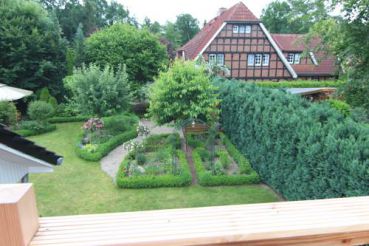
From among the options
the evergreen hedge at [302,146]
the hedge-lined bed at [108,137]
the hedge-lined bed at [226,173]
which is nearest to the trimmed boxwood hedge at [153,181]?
the hedge-lined bed at [226,173]

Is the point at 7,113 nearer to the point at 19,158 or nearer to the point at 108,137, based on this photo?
the point at 108,137

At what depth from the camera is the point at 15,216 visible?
72 cm

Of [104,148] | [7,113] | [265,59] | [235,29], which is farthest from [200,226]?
[265,59]

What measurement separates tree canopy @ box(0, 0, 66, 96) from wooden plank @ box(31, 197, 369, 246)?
20751mm

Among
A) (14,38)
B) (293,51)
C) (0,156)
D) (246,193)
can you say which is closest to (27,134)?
(14,38)

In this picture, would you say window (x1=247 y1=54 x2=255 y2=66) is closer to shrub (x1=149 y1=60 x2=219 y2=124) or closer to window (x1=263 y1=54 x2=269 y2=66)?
window (x1=263 y1=54 x2=269 y2=66)

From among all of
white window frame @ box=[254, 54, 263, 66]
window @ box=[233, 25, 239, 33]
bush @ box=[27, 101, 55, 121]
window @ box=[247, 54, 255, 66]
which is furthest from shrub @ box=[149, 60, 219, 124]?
white window frame @ box=[254, 54, 263, 66]

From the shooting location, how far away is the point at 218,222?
0.91 metres

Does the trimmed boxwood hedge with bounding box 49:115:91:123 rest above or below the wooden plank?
below

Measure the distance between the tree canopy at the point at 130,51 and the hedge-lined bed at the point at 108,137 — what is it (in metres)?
5.77

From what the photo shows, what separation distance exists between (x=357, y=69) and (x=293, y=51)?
711 inches

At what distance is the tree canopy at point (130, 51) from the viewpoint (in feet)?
68.6

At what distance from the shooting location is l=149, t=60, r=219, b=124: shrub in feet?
40.7

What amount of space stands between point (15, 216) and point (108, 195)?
8.74m
